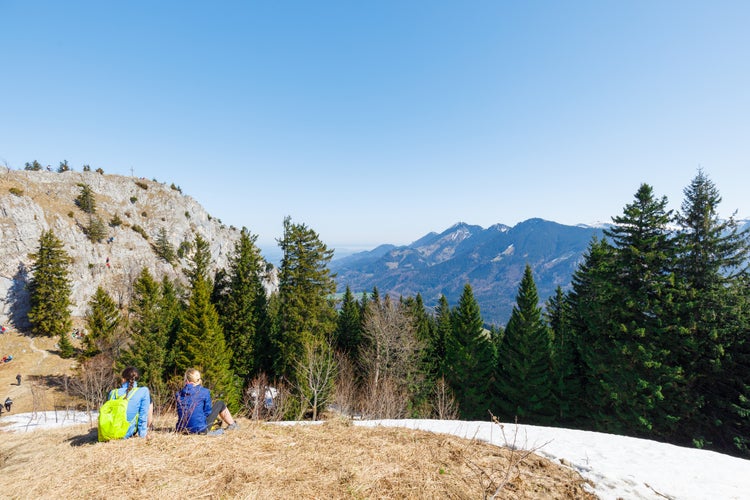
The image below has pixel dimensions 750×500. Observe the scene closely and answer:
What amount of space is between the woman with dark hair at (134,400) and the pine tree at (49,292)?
147 feet

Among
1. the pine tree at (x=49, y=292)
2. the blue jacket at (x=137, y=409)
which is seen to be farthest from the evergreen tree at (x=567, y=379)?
the pine tree at (x=49, y=292)

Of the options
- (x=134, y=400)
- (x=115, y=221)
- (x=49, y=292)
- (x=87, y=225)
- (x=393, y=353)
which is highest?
(x=115, y=221)

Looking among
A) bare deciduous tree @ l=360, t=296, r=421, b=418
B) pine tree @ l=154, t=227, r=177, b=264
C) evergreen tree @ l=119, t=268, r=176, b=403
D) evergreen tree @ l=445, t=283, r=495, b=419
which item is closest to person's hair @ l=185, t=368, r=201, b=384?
bare deciduous tree @ l=360, t=296, r=421, b=418

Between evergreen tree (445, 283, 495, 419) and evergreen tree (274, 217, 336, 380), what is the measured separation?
1180cm

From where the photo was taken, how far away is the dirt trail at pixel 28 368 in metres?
24.8

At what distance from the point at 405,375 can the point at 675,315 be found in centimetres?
1909

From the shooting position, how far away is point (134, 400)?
5.98 m

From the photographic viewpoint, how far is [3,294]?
3634cm

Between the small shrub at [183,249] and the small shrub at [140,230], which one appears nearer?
the small shrub at [140,230]

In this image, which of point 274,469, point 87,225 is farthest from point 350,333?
point 87,225

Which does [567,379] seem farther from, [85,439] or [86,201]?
[86,201]

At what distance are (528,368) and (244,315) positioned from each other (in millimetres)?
24169

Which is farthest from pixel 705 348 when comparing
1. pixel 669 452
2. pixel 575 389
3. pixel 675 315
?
pixel 669 452

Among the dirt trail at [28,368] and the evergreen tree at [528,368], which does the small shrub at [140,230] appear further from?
the evergreen tree at [528,368]
